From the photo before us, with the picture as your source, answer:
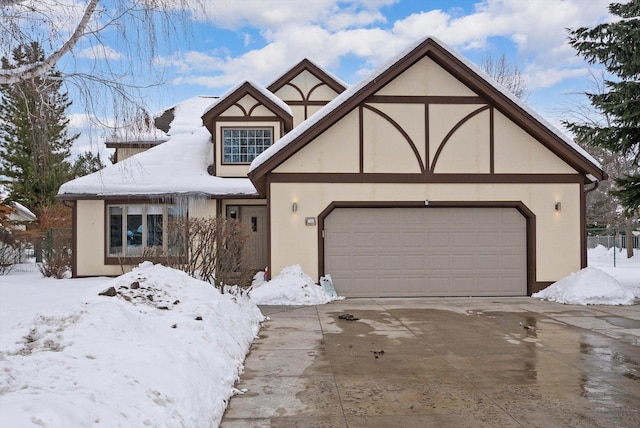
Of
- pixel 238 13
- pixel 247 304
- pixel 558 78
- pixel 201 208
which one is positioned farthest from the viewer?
pixel 558 78

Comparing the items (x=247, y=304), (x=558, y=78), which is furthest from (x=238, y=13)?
(x=558, y=78)

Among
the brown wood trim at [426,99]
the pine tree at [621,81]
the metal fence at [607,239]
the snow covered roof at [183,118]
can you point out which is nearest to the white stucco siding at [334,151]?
the brown wood trim at [426,99]

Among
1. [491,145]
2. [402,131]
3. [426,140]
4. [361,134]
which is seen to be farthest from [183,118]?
[491,145]

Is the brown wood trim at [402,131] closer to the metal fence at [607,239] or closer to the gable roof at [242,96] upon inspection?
the gable roof at [242,96]

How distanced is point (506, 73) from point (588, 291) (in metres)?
22.8

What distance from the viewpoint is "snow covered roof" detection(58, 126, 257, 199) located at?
16.0 metres

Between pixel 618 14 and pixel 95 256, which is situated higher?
pixel 618 14

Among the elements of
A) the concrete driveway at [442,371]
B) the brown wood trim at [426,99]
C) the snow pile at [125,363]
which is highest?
the brown wood trim at [426,99]

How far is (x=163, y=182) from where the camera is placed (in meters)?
16.5

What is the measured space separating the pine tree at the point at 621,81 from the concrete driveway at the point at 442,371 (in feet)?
17.5

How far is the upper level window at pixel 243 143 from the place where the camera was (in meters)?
17.3

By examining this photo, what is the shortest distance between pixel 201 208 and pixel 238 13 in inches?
423

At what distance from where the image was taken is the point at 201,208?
1631 cm

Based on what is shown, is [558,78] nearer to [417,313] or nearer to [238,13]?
[417,313]
